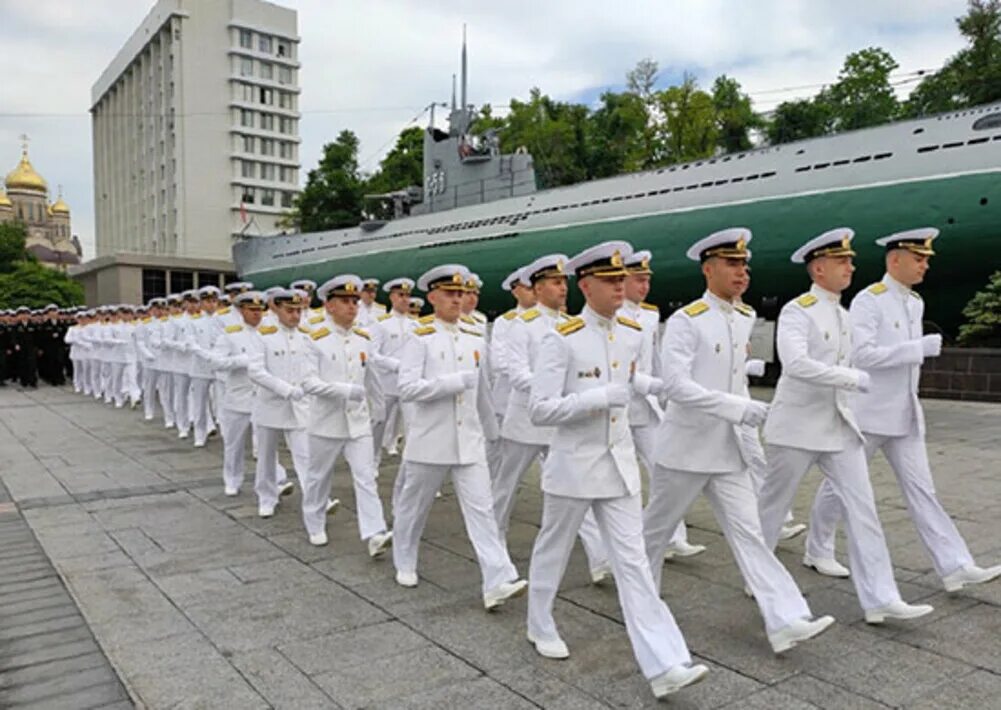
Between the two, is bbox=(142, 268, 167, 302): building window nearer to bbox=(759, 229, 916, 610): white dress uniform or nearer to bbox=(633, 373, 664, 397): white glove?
bbox=(633, 373, 664, 397): white glove

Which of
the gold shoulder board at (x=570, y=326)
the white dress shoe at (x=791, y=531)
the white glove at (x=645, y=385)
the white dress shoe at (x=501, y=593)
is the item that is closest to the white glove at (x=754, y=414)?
the gold shoulder board at (x=570, y=326)

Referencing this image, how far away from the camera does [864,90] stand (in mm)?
42344

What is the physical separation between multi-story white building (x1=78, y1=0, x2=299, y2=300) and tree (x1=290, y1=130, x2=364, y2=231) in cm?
2040

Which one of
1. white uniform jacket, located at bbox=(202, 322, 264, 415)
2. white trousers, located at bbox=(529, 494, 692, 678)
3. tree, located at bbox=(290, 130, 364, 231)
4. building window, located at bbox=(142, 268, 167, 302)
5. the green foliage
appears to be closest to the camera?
white trousers, located at bbox=(529, 494, 692, 678)

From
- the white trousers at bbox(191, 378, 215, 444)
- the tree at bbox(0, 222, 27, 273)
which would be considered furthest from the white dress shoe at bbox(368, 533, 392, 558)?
the tree at bbox(0, 222, 27, 273)

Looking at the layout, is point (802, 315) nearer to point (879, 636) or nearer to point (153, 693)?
point (879, 636)

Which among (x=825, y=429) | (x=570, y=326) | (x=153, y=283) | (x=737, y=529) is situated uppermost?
(x=153, y=283)

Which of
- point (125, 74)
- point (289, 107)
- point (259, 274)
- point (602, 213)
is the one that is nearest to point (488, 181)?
point (602, 213)

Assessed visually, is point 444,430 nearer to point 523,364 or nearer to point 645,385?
point 523,364

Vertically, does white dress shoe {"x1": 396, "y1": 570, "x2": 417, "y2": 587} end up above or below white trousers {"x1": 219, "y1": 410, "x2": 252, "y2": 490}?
below

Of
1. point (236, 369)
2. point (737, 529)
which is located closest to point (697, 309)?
point (737, 529)

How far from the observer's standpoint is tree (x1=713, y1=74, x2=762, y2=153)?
4038cm

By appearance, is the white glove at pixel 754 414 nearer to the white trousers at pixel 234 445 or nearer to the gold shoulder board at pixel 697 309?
the gold shoulder board at pixel 697 309

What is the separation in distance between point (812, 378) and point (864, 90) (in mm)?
44120
